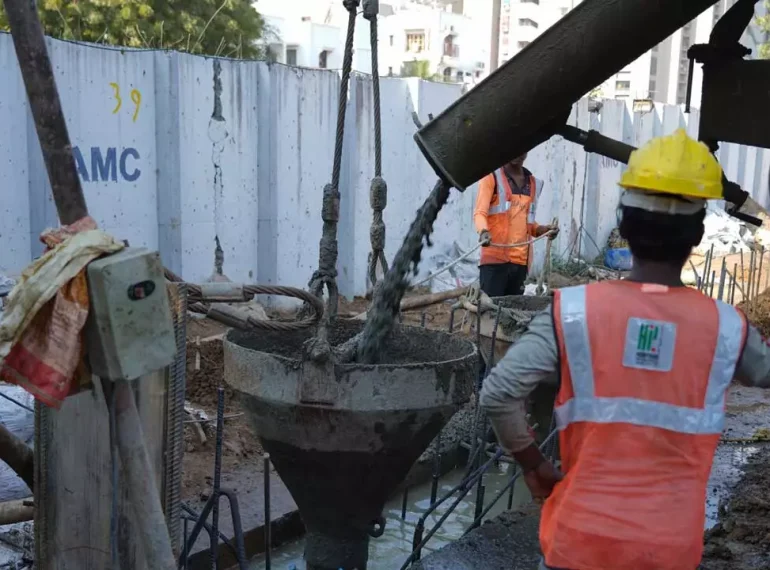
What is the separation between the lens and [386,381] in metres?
3.24

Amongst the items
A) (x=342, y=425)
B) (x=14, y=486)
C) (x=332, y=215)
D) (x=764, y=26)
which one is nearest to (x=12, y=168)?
(x=14, y=486)

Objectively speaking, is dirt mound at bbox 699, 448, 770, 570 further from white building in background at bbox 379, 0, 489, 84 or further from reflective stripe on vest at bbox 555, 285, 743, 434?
white building in background at bbox 379, 0, 489, 84

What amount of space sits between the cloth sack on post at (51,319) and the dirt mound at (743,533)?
2937 millimetres

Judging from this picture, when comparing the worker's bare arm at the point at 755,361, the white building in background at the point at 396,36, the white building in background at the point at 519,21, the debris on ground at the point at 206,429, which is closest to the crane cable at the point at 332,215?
the debris on ground at the point at 206,429

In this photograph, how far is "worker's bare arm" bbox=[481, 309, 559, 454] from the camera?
84.9 inches

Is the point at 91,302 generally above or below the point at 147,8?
below

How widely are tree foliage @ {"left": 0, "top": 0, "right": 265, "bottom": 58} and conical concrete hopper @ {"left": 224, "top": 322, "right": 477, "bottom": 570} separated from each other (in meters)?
13.6

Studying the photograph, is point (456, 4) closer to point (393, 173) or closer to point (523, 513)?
point (393, 173)

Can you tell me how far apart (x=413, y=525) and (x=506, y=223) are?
97.9 inches

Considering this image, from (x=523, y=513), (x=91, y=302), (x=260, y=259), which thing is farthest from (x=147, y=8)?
(x=91, y=302)

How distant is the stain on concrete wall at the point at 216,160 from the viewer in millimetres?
7609

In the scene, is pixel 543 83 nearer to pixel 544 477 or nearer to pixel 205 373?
pixel 544 477

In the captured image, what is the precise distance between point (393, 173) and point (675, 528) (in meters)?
A: 9.59

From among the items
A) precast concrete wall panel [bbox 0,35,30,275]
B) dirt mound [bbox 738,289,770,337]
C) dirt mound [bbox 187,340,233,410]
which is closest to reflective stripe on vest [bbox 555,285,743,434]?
dirt mound [bbox 187,340,233,410]
